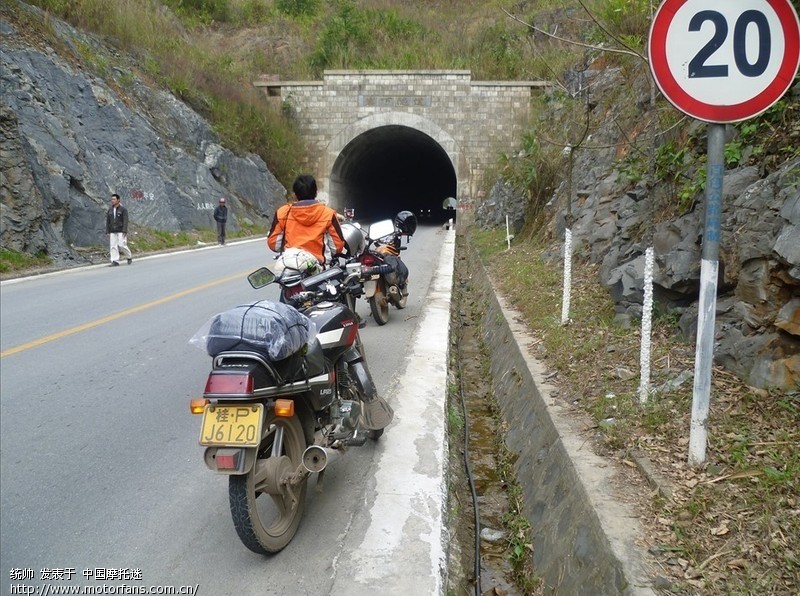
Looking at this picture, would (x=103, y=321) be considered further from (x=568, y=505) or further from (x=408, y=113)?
(x=408, y=113)

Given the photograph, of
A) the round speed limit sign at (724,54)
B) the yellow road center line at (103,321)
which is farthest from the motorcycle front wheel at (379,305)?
the round speed limit sign at (724,54)

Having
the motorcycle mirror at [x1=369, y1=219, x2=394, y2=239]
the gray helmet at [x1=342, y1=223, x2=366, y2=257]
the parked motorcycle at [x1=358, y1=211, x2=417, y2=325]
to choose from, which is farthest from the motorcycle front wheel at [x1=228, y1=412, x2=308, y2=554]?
the parked motorcycle at [x1=358, y1=211, x2=417, y2=325]

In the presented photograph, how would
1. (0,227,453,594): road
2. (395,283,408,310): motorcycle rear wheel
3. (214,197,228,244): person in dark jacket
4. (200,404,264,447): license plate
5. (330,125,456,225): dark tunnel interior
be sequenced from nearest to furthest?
(200,404,264,447): license plate < (0,227,453,594): road < (395,283,408,310): motorcycle rear wheel < (214,197,228,244): person in dark jacket < (330,125,456,225): dark tunnel interior

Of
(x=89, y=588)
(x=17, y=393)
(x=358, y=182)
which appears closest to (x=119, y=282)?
(x=17, y=393)

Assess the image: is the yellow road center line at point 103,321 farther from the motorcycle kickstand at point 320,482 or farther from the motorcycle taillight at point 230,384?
the motorcycle taillight at point 230,384

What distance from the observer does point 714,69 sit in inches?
113

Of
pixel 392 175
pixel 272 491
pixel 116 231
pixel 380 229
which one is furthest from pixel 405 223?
pixel 392 175

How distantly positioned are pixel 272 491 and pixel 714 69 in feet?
9.10

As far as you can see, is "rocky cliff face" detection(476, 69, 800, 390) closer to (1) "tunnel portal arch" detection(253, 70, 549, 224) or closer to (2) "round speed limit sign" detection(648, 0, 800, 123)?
(2) "round speed limit sign" detection(648, 0, 800, 123)

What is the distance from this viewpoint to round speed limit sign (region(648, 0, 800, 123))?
9.00 ft

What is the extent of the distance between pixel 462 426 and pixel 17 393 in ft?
12.1

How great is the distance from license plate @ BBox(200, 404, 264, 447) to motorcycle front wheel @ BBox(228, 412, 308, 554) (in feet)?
0.53

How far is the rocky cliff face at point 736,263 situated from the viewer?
3424 millimetres

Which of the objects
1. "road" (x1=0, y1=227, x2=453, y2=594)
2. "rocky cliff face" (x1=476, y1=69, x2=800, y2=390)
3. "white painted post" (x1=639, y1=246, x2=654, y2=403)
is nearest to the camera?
"road" (x1=0, y1=227, x2=453, y2=594)
